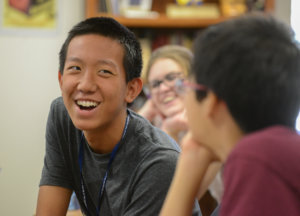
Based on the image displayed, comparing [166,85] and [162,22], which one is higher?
[162,22]

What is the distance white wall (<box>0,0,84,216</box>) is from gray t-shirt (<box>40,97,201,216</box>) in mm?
1928

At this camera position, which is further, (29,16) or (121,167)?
(29,16)

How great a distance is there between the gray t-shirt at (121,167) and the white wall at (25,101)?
1928 mm

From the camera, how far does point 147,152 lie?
4.11 feet

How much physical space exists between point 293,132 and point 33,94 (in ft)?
9.67

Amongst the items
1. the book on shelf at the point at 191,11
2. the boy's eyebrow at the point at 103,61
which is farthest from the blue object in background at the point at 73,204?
the book on shelf at the point at 191,11

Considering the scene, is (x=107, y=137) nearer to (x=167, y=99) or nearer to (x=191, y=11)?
(x=167, y=99)

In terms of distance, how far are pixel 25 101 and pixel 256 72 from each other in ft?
9.66

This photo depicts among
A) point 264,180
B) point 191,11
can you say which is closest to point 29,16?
point 191,11

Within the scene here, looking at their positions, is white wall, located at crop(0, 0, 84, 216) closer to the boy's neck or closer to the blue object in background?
the blue object in background

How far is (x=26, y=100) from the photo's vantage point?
3426 mm

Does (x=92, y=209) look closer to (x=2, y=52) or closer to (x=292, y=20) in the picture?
(x=2, y=52)

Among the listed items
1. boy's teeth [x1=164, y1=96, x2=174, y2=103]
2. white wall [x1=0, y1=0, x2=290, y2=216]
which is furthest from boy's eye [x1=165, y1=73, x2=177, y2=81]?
white wall [x1=0, y1=0, x2=290, y2=216]

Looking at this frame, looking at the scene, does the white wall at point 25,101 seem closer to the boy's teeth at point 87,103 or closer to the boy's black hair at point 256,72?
the boy's teeth at point 87,103
